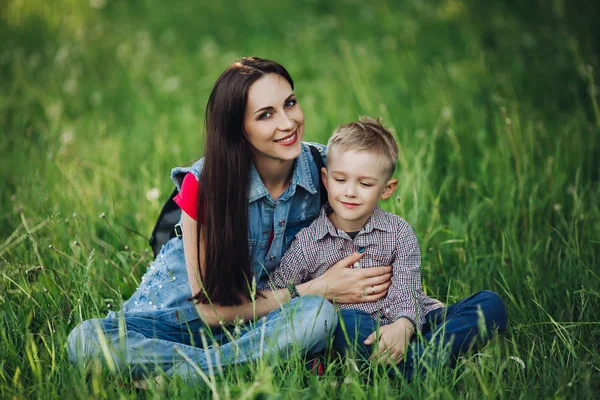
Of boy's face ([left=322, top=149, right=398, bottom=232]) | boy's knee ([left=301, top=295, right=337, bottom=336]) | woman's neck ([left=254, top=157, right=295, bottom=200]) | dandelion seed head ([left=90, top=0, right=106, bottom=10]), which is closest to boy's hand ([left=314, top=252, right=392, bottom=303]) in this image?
boy's knee ([left=301, top=295, right=337, bottom=336])

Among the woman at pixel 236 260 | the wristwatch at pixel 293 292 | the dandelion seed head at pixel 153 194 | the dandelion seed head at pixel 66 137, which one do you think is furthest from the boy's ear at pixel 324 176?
the dandelion seed head at pixel 66 137

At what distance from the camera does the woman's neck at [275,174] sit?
10.2 feet

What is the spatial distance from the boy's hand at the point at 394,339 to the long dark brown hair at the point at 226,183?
609 millimetres

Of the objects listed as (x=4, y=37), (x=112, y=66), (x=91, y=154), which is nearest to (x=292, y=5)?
(x=112, y=66)

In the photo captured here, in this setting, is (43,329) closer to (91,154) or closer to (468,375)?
(468,375)

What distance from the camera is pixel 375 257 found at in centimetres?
304

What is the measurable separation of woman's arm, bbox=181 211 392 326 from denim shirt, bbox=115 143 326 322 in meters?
0.14

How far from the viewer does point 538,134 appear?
4617 mm

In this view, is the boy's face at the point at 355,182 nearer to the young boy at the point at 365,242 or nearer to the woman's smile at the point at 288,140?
the young boy at the point at 365,242

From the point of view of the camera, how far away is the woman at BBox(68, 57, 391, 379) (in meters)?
2.79

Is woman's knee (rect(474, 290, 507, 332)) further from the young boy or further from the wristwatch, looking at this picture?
the wristwatch

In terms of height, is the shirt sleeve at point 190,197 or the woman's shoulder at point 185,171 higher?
the woman's shoulder at point 185,171

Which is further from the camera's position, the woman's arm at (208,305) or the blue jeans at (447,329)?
the woman's arm at (208,305)

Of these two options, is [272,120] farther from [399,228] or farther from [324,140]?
[324,140]
